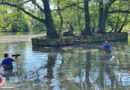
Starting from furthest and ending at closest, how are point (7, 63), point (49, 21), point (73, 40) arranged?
point (73, 40) < point (49, 21) < point (7, 63)

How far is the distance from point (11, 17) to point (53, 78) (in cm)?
2425

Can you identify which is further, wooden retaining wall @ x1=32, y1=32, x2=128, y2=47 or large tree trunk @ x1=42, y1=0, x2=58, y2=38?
large tree trunk @ x1=42, y1=0, x2=58, y2=38

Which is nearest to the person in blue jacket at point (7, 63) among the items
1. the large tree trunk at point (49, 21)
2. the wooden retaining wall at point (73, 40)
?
the wooden retaining wall at point (73, 40)

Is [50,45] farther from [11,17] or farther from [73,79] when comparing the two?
[73,79]

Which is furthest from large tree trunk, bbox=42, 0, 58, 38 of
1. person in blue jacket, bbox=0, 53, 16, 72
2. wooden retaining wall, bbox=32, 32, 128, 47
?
person in blue jacket, bbox=0, 53, 16, 72

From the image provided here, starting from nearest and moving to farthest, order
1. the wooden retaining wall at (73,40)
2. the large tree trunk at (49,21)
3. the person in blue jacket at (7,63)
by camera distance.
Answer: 1. the person in blue jacket at (7,63)
2. the wooden retaining wall at (73,40)
3. the large tree trunk at (49,21)

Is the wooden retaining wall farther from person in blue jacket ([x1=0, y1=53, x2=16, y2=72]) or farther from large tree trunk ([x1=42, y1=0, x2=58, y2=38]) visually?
person in blue jacket ([x1=0, y1=53, x2=16, y2=72])

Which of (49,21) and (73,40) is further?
(73,40)

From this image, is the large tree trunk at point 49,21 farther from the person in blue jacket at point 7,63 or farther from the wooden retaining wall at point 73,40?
the person in blue jacket at point 7,63

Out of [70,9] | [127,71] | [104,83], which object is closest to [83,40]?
[70,9]

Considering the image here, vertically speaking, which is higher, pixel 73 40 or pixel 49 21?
pixel 49 21

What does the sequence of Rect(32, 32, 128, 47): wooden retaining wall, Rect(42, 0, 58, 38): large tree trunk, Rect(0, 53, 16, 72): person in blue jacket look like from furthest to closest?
Rect(42, 0, 58, 38): large tree trunk → Rect(32, 32, 128, 47): wooden retaining wall → Rect(0, 53, 16, 72): person in blue jacket

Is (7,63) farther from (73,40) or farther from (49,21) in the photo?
(73,40)

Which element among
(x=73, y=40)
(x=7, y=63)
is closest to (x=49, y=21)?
(x=73, y=40)
